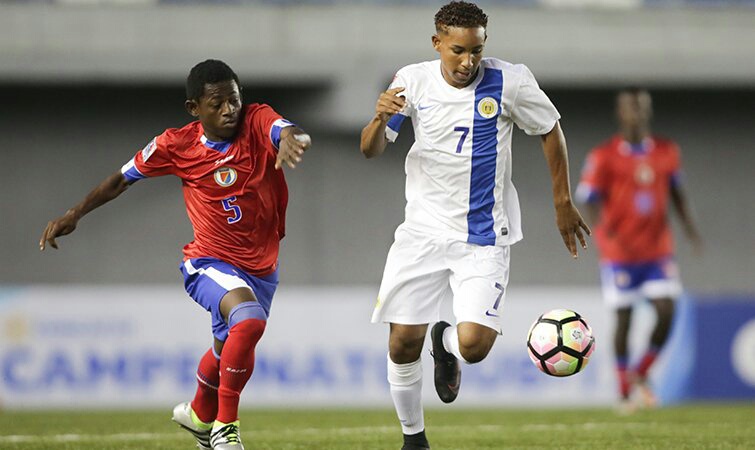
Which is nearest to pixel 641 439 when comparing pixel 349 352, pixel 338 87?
pixel 349 352

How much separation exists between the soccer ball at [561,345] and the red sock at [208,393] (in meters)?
1.64

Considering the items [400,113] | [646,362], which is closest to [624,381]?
[646,362]

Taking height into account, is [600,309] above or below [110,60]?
below

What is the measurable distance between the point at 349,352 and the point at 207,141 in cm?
715

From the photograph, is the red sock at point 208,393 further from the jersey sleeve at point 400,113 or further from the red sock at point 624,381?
the red sock at point 624,381

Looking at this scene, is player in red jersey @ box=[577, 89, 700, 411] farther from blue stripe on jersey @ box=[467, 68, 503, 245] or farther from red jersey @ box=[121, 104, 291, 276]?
red jersey @ box=[121, 104, 291, 276]

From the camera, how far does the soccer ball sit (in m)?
6.45

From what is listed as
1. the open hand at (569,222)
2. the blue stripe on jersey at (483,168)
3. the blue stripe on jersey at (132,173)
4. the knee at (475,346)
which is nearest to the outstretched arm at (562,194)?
the open hand at (569,222)

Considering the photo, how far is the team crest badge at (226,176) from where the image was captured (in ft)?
20.8

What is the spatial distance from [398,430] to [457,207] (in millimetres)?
2518

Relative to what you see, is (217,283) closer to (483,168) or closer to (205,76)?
(205,76)

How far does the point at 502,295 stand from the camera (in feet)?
20.6

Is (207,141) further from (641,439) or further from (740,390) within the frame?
(740,390)

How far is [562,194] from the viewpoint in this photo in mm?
6262
